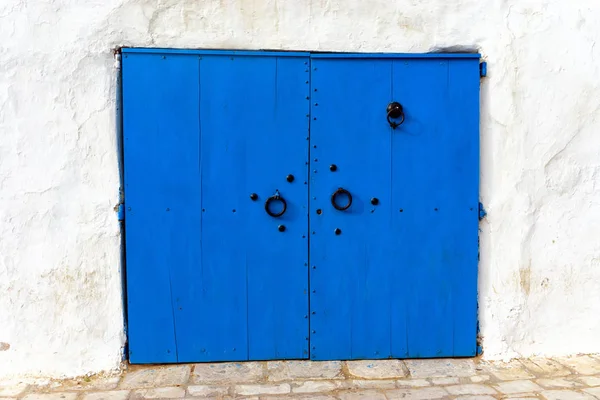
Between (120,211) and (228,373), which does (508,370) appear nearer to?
(228,373)

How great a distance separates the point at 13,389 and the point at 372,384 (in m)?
2.14

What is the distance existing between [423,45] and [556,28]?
89 cm

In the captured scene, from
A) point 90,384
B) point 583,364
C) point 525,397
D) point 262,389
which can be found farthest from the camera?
point 583,364

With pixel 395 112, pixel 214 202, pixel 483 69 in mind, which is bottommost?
pixel 214 202

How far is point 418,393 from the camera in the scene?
3.12 m

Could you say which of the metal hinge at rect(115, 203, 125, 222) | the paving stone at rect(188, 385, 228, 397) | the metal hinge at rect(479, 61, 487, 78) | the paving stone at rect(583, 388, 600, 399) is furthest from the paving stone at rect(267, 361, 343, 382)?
the metal hinge at rect(479, 61, 487, 78)

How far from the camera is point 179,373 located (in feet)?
10.9

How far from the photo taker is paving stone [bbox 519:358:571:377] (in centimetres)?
338

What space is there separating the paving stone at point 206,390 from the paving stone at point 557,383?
6.26ft

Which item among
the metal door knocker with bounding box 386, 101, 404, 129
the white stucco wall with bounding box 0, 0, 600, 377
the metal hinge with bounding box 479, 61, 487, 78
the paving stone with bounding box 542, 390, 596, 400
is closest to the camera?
the paving stone with bounding box 542, 390, 596, 400

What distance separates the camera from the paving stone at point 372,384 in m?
3.19

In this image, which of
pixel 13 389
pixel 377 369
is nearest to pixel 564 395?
pixel 377 369

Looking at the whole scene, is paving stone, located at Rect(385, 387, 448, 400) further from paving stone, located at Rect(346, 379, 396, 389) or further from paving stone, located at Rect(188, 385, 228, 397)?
paving stone, located at Rect(188, 385, 228, 397)

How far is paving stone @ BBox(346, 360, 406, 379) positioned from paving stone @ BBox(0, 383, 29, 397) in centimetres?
198
